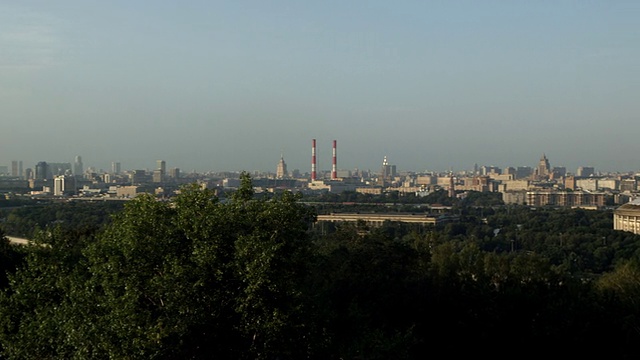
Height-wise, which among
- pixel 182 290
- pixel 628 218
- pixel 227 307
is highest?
pixel 182 290

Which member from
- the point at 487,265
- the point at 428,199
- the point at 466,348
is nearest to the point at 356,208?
the point at 428,199

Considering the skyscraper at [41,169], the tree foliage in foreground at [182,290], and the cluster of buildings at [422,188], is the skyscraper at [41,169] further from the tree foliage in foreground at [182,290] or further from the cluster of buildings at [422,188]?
the tree foliage in foreground at [182,290]

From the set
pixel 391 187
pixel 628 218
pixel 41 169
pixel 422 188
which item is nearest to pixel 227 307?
pixel 628 218

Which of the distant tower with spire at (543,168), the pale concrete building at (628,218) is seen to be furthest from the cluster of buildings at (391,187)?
the pale concrete building at (628,218)

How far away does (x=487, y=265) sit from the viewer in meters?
24.9

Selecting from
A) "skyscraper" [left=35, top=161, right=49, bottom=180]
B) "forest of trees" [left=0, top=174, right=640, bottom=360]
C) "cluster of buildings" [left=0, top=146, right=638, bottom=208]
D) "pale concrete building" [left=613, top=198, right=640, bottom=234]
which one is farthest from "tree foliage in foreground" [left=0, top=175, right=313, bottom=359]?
"skyscraper" [left=35, top=161, right=49, bottom=180]

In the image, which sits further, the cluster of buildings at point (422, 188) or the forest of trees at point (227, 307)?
the cluster of buildings at point (422, 188)

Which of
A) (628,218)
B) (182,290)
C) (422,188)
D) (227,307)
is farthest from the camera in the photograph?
(422,188)

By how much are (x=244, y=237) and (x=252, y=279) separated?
0.64m

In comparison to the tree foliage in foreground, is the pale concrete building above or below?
below

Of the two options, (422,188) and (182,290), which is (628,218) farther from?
(422,188)

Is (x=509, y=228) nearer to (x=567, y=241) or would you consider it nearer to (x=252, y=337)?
(x=567, y=241)

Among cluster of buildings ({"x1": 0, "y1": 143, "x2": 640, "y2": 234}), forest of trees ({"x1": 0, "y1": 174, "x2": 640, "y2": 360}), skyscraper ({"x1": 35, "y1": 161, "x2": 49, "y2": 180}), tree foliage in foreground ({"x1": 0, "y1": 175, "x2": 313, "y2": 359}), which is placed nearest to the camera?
tree foliage in foreground ({"x1": 0, "y1": 175, "x2": 313, "y2": 359})

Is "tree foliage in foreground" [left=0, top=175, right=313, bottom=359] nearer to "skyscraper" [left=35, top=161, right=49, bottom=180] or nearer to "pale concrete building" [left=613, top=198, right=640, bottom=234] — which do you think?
"pale concrete building" [left=613, top=198, right=640, bottom=234]
